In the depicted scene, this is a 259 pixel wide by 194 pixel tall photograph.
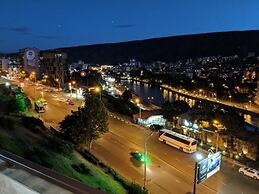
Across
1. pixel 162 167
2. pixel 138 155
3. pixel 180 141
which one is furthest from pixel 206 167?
pixel 180 141

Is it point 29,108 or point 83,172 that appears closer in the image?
point 83,172

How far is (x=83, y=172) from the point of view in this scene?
1243 cm

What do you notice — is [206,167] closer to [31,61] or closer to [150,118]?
[150,118]

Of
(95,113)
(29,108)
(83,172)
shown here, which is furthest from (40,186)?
(29,108)

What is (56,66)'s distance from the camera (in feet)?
252

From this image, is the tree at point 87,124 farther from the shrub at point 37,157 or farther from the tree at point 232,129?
the tree at point 232,129

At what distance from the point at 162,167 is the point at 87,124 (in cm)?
522

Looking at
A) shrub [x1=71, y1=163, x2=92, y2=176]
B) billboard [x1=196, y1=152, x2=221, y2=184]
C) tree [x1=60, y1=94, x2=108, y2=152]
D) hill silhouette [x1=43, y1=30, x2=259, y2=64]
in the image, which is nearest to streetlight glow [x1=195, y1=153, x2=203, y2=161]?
billboard [x1=196, y1=152, x2=221, y2=184]

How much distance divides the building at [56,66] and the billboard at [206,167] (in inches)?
2415

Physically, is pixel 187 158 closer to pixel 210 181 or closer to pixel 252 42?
pixel 210 181

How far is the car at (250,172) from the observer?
58.0ft

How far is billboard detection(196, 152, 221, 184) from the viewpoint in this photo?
43.4 ft

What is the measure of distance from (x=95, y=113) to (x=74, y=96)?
25502mm

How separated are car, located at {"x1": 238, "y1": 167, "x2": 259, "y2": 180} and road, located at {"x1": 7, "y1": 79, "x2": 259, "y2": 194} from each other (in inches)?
12.2
